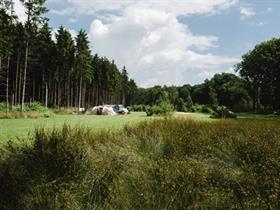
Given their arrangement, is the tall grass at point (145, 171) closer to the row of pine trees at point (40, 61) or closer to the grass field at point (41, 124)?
the grass field at point (41, 124)

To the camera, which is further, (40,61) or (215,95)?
(215,95)

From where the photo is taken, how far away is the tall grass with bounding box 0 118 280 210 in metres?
4.94

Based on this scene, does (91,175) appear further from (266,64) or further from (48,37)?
(266,64)

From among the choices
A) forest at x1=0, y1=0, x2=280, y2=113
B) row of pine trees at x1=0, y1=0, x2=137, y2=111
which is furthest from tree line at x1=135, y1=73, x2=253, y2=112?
row of pine trees at x1=0, y1=0, x2=137, y2=111

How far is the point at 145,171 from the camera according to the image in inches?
229

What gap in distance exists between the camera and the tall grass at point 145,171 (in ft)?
16.2

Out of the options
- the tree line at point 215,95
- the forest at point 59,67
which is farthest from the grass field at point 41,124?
the tree line at point 215,95

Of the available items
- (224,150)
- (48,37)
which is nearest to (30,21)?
(48,37)

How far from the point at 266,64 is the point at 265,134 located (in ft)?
207

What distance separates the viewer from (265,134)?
23.6 ft

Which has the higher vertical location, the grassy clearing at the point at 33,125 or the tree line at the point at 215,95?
the tree line at the point at 215,95

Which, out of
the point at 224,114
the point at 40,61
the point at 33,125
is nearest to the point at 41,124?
the point at 33,125

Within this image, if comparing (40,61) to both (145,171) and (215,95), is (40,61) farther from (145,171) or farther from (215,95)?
(145,171)

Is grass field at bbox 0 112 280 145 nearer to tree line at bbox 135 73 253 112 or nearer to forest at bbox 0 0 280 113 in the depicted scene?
forest at bbox 0 0 280 113
